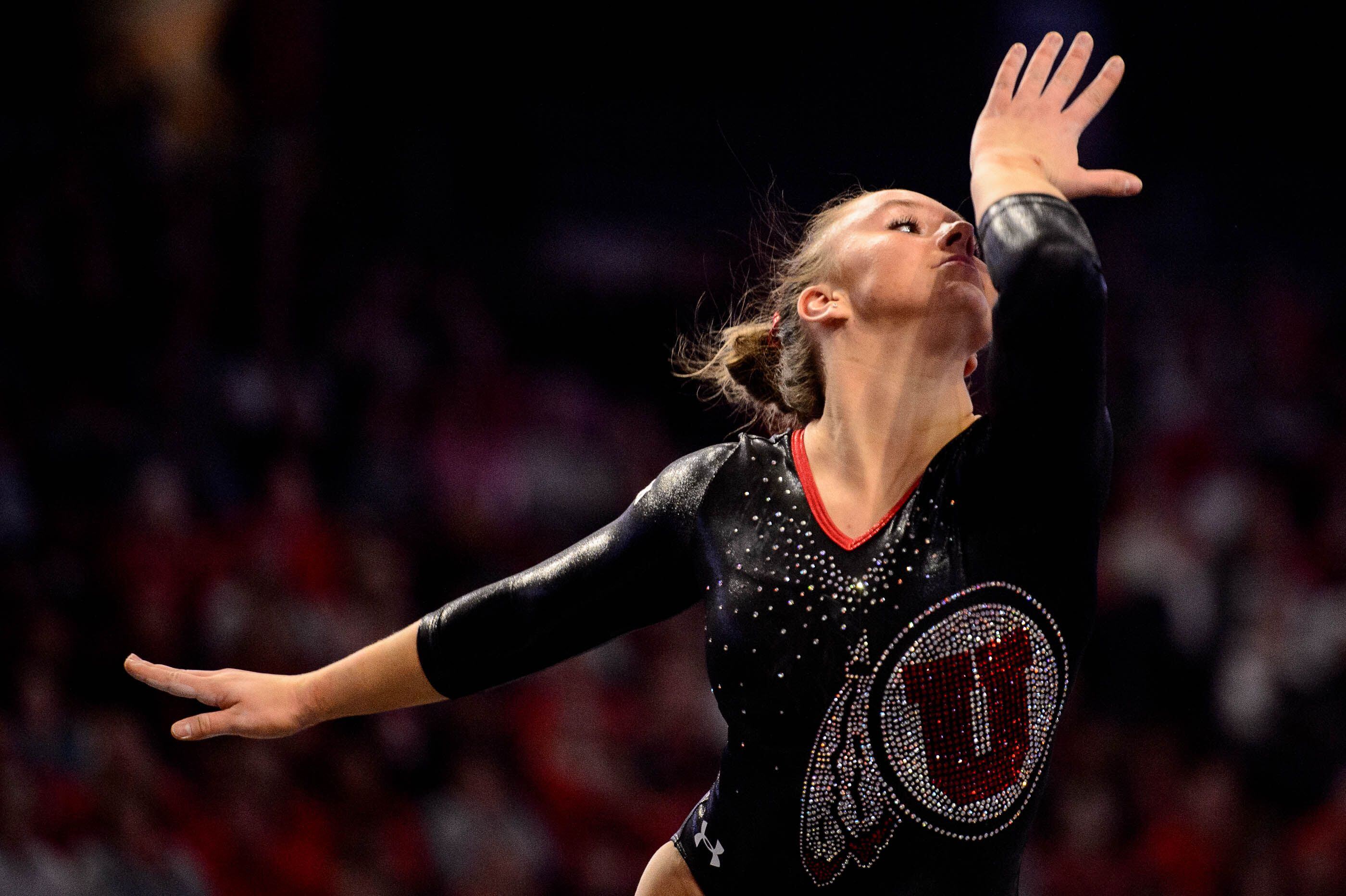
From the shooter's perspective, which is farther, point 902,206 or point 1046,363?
point 902,206

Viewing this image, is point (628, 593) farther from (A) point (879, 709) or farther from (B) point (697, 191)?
(B) point (697, 191)

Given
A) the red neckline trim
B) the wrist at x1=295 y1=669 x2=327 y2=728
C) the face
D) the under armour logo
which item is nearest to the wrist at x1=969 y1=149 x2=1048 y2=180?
the face

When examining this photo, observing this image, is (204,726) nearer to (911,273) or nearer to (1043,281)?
(911,273)

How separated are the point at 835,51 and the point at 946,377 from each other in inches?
176

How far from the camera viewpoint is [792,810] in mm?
1600

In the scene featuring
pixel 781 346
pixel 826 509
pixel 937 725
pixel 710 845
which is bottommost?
pixel 710 845

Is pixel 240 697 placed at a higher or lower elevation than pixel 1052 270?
lower

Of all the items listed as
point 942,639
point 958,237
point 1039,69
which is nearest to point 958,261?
point 958,237

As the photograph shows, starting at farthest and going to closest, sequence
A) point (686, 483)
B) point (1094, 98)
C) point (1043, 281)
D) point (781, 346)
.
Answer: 1. point (781, 346)
2. point (686, 483)
3. point (1094, 98)
4. point (1043, 281)

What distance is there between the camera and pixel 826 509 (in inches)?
66.1

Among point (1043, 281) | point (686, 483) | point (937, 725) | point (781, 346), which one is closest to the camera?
point (1043, 281)

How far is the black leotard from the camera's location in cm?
150

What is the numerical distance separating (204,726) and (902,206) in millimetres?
1159

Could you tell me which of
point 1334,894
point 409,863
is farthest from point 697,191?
point 1334,894
